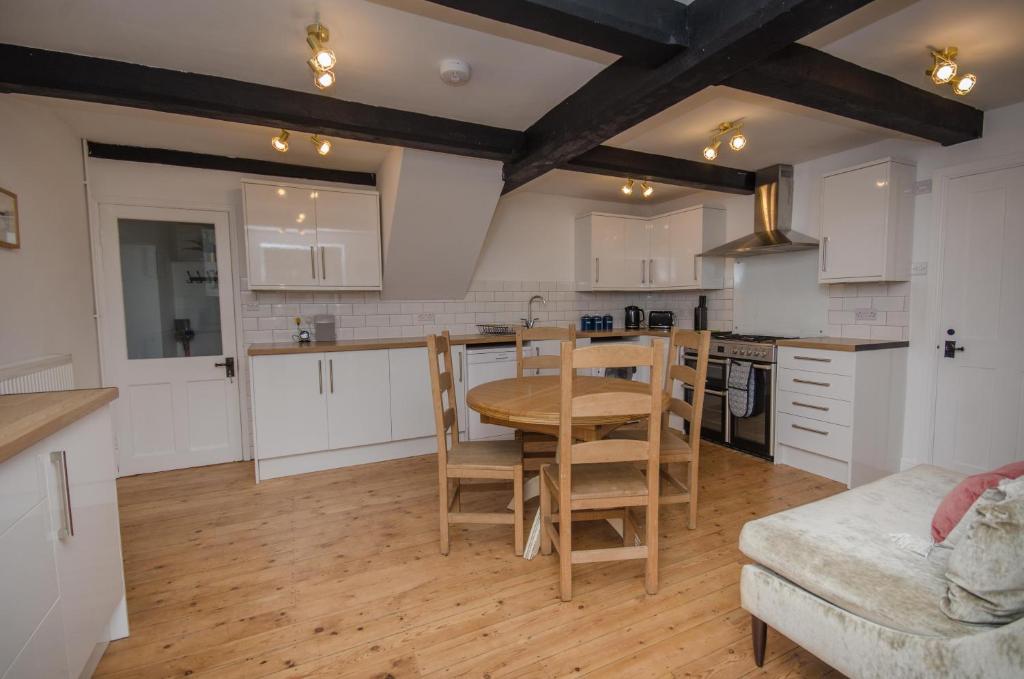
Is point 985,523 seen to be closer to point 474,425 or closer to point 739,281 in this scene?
point 474,425

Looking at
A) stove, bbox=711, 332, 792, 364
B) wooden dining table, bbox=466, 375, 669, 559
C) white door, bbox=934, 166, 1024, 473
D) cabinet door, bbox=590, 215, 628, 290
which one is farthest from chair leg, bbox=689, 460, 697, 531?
cabinet door, bbox=590, 215, 628, 290

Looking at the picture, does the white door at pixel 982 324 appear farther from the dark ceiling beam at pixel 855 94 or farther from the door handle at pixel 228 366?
the door handle at pixel 228 366

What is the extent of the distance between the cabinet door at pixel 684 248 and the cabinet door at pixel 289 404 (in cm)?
356

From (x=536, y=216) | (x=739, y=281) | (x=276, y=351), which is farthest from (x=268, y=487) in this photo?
(x=739, y=281)

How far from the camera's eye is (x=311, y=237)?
3.82 m

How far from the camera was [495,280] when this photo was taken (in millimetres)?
4844

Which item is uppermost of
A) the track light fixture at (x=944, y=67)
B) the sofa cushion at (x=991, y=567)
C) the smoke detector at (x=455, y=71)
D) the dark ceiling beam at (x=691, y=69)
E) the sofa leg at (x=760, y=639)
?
the smoke detector at (x=455, y=71)

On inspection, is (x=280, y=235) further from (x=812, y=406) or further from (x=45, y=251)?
(x=812, y=406)

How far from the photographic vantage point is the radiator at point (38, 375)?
2.01m

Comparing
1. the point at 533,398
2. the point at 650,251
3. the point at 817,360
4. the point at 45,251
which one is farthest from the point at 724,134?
the point at 45,251

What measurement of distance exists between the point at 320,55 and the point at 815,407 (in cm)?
374

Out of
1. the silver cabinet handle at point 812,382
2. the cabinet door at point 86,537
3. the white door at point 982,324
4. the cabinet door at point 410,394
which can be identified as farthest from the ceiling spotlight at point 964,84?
the cabinet door at point 86,537

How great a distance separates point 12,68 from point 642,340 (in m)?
4.70

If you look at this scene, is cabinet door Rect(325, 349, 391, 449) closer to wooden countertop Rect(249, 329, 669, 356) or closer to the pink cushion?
wooden countertop Rect(249, 329, 669, 356)
